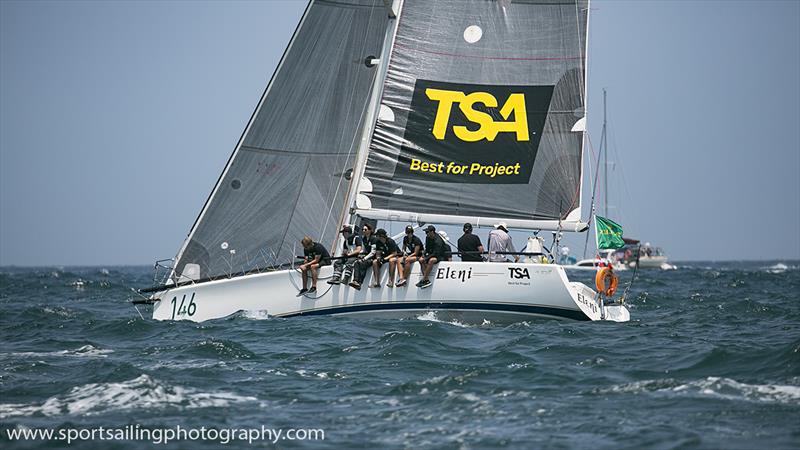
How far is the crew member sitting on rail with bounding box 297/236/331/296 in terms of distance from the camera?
→ 1853cm

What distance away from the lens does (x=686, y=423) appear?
32.8 feet

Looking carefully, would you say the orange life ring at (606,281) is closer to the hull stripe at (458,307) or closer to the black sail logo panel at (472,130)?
the hull stripe at (458,307)

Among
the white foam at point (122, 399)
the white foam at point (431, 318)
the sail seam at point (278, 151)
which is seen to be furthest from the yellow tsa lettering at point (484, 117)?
the white foam at point (122, 399)

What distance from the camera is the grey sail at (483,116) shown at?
1991cm

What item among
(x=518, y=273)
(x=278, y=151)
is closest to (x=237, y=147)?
(x=278, y=151)

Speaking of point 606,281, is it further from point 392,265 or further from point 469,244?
point 392,265

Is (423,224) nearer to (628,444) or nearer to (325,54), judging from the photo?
(325,54)

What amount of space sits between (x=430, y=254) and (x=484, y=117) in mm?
3453

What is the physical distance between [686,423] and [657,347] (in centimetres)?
525

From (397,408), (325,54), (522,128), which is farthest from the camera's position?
(325,54)

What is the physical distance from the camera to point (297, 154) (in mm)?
20906

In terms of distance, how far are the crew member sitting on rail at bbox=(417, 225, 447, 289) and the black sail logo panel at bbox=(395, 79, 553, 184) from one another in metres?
1.92

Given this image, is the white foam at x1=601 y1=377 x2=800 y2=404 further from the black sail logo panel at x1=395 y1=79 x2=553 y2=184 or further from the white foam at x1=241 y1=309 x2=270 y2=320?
the white foam at x1=241 y1=309 x2=270 y2=320

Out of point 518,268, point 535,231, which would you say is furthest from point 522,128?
point 518,268
